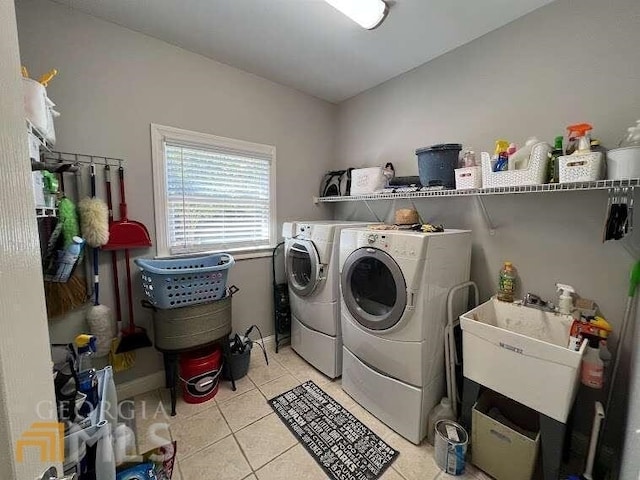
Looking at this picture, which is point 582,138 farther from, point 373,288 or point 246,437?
point 246,437

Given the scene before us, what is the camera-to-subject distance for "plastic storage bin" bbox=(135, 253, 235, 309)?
165cm

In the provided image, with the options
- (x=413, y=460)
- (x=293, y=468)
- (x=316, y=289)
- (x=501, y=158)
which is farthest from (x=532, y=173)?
(x=293, y=468)

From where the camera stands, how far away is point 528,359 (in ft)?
3.84

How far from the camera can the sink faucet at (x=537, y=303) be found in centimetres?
148

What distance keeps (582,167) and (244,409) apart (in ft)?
7.68

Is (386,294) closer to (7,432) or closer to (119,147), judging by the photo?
(7,432)

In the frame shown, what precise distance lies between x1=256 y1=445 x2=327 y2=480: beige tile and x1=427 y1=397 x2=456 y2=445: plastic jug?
0.66m

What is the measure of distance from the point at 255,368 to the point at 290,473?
0.97 metres

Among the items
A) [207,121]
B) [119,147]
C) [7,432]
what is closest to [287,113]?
[207,121]

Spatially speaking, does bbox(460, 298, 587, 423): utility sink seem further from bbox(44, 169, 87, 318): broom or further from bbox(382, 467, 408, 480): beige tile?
bbox(44, 169, 87, 318): broom

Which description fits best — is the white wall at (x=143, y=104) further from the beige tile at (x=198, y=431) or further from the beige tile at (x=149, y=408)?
the beige tile at (x=198, y=431)

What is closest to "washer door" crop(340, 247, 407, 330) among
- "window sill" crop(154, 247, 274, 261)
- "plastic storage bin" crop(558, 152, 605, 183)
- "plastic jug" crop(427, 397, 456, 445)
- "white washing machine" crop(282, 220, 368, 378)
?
"white washing machine" crop(282, 220, 368, 378)

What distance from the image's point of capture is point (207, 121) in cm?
209

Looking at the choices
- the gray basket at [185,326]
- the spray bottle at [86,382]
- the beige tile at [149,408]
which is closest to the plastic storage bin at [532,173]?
the gray basket at [185,326]
